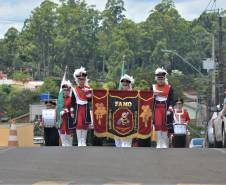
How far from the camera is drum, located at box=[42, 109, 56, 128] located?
720 inches

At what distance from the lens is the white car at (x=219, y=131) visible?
56.9 ft

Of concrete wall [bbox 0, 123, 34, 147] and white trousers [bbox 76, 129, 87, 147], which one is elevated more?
white trousers [bbox 76, 129, 87, 147]

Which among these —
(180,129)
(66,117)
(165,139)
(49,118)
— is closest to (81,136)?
(66,117)

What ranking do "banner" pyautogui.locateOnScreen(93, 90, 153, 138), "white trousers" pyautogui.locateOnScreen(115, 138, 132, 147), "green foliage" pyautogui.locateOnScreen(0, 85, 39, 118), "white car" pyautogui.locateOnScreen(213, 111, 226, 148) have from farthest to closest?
1. "green foliage" pyautogui.locateOnScreen(0, 85, 39, 118)
2. "white trousers" pyautogui.locateOnScreen(115, 138, 132, 147)
3. "banner" pyautogui.locateOnScreen(93, 90, 153, 138)
4. "white car" pyautogui.locateOnScreen(213, 111, 226, 148)

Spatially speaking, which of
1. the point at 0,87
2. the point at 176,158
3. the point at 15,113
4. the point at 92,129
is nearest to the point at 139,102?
the point at 92,129

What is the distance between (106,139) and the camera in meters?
18.4

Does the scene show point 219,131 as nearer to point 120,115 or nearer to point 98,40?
point 120,115

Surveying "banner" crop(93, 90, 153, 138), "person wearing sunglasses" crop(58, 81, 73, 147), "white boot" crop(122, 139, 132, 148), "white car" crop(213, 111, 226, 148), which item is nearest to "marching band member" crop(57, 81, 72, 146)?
"person wearing sunglasses" crop(58, 81, 73, 147)

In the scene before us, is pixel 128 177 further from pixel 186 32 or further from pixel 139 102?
pixel 186 32

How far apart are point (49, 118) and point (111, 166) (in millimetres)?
7254

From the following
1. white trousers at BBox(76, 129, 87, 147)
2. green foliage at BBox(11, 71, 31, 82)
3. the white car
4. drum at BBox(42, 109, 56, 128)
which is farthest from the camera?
green foliage at BBox(11, 71, 31, 82)

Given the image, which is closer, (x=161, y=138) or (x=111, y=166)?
(x=111, y=166)

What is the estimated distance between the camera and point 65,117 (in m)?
17.8

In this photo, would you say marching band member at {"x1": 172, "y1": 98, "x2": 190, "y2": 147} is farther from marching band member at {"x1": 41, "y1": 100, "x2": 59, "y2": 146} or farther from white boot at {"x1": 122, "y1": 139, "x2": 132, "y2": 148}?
marching band member at {"x1": 41, "y1": 100, "x2": 59, "y2": 146}
